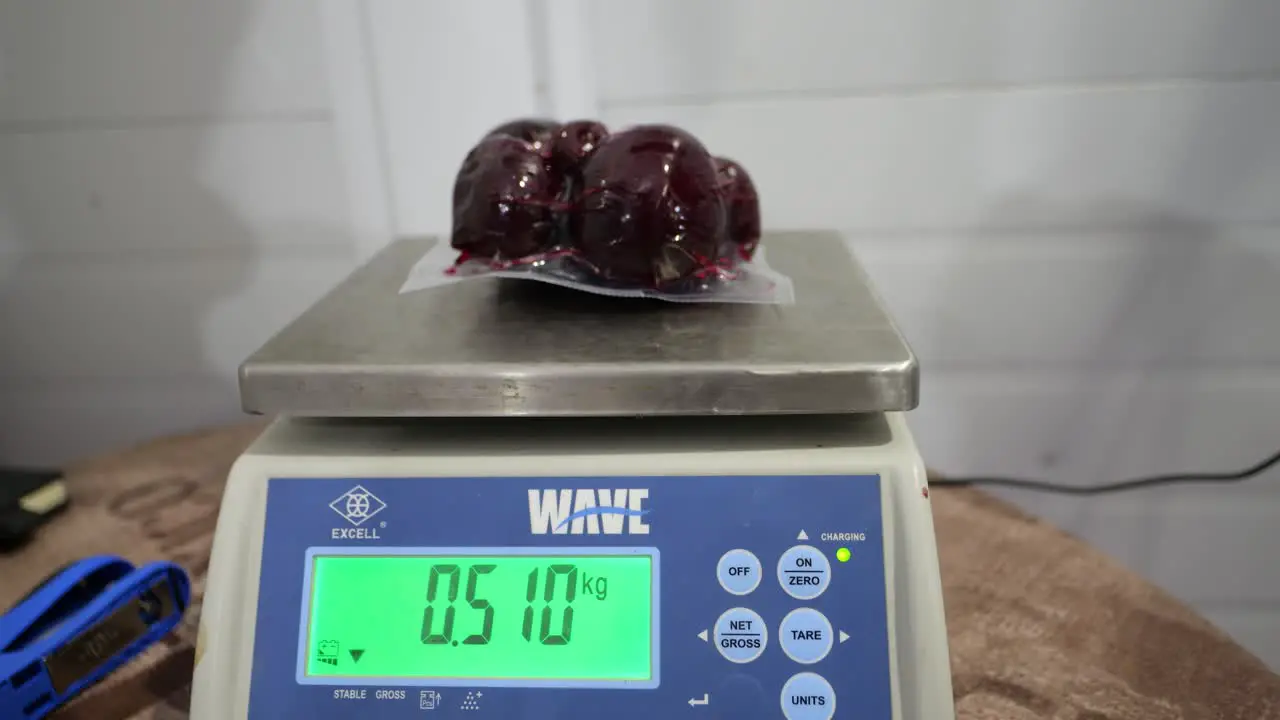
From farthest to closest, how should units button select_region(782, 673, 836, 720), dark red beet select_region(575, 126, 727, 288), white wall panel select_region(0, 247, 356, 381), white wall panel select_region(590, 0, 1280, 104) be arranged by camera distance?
white wall panel select_region(0, 247, 356, 381) < white wall panel select_region(590, 0, 1280, 104) < dark red beet select_region(575, 126, 727, 288) < units button select_region(782, 673, 836, 720)

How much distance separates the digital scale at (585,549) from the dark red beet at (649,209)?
0.09 meters

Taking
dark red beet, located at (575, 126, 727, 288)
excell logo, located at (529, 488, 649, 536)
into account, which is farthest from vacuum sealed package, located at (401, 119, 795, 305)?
excell logo, located at (529, 488, 649, 536)

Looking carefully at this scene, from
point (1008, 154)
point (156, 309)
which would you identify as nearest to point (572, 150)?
→ point (1008, 154)

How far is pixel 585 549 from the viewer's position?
1.57ft

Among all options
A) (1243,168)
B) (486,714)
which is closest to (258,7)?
(486,714)

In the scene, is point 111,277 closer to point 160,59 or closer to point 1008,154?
point 160,59

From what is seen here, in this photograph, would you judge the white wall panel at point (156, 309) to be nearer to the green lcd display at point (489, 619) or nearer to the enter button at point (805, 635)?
the green lcd display at point (489, 619)

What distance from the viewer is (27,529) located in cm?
82

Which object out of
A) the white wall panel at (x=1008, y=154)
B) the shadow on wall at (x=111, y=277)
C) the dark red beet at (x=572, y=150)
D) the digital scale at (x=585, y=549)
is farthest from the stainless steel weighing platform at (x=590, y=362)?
the shadow on wall at (x=111, y=277)

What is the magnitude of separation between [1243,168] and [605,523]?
0.94 m

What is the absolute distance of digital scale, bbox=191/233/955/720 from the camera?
466 mm

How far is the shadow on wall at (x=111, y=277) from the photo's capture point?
1.07m

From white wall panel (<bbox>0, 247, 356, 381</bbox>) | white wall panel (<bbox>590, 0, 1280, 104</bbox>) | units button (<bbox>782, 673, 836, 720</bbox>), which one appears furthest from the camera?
white wall panel (<bbox>0, 247, 356, 381</bbox>)

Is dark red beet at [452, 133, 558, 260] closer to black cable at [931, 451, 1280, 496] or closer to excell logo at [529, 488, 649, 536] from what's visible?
excell logo at [529, 488, 649, 536]
